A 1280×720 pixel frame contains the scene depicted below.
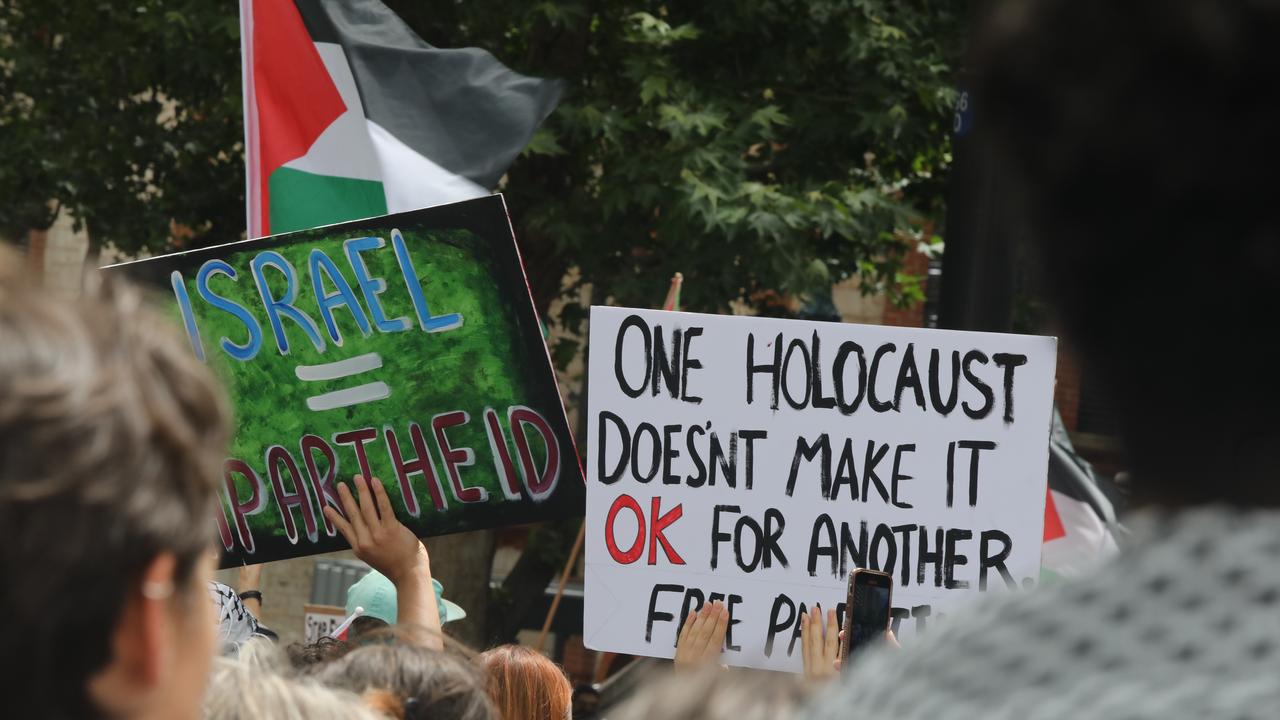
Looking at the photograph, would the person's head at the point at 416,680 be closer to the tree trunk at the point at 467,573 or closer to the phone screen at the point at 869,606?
the phone screen at the point at 869,606

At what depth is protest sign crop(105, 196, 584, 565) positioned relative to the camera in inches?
148

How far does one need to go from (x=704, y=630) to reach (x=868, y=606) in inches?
36.3

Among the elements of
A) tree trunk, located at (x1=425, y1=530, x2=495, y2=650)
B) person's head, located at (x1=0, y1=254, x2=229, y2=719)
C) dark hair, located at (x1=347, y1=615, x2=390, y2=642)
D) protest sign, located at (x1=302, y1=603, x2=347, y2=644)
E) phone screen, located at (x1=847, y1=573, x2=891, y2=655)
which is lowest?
protest sign, located at (x1=302, y1=603, x2=347, y2=644)

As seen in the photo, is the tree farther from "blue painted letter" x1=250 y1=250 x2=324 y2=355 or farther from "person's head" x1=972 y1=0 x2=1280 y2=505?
"person's head" x1=972 y1=0 x2=1280 y2=505

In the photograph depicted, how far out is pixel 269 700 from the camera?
184 cm

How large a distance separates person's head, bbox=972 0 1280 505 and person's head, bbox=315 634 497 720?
1708mm

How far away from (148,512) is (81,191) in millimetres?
9246

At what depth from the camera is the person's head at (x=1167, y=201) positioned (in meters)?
0.64

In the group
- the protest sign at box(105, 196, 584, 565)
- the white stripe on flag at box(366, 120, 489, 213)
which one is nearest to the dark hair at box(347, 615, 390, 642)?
the protest sign at box(105, 196, 584, 565)

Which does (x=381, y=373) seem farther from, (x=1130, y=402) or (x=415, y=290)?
(x=1130, y=402)

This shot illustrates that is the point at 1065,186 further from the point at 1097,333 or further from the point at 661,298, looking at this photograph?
the point at 661,298

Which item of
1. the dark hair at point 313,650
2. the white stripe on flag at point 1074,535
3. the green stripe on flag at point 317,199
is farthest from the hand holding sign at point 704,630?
the white stripe on flag at point 1074,535

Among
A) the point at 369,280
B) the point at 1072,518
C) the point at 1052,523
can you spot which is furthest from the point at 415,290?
the point at 1072,518

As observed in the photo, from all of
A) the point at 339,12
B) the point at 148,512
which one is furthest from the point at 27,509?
the point at 339,12
